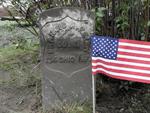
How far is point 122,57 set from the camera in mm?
5086

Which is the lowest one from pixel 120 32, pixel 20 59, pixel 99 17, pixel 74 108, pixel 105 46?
pixel 74 108

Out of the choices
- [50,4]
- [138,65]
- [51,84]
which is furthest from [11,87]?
[138,65]

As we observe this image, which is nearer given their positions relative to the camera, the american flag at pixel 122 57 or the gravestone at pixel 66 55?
the american flag at pixel 122 57

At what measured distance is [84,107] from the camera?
539cm

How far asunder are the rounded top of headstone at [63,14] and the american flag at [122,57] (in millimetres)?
362

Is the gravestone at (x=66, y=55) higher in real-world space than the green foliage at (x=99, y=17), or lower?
lower

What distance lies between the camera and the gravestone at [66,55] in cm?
528

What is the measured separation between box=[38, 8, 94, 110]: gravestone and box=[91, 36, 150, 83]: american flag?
279mm

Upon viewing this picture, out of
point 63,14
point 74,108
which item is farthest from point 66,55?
point 74,108

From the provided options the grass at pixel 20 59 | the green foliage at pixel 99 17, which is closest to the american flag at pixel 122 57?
the green foliage at pixel 99 17

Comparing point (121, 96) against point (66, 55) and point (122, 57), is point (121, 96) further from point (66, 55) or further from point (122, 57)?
point (66, 55)

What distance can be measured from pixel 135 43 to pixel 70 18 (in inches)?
37.0

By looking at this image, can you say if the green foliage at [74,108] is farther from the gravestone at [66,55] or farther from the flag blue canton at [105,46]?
the flag blue canton at [105,46]

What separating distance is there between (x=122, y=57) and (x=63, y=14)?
97 centimetres
